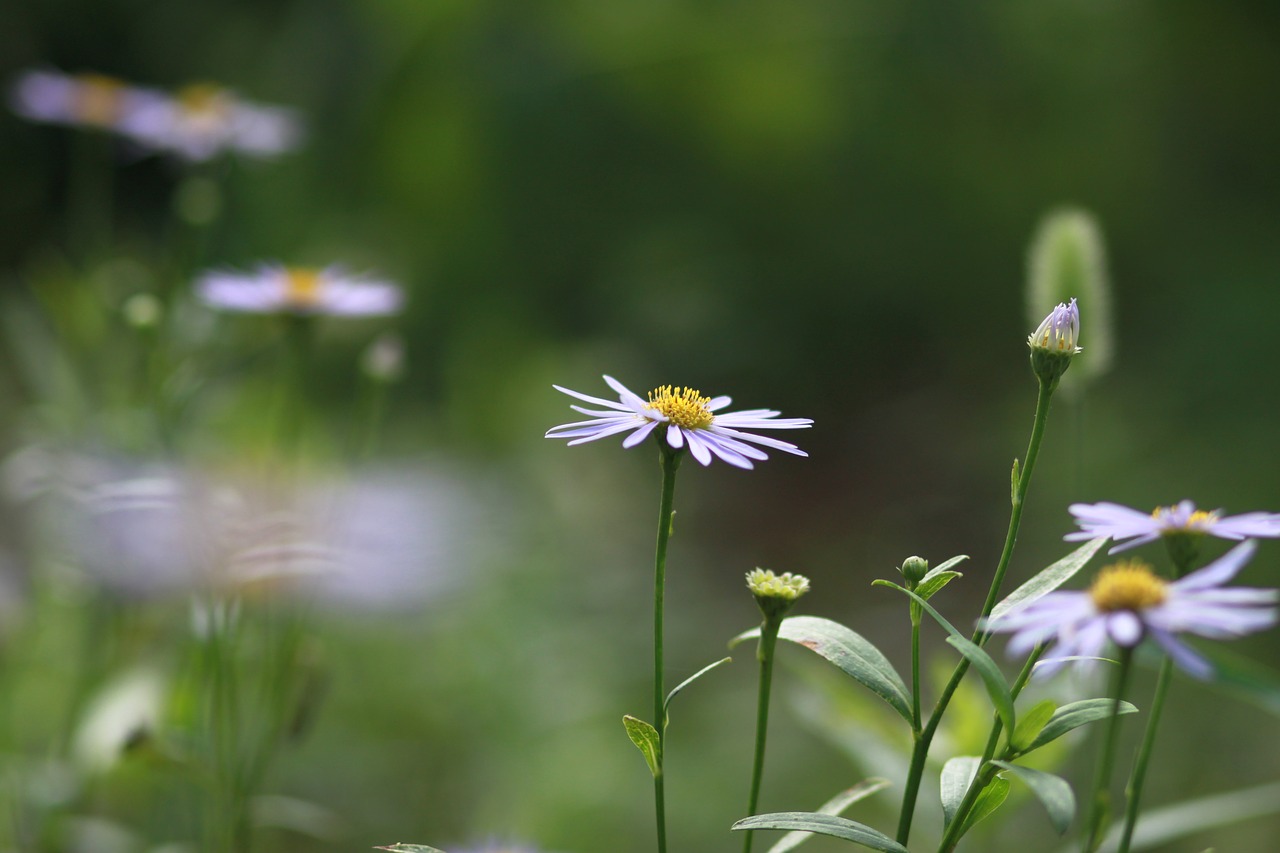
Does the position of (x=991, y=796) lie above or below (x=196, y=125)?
below

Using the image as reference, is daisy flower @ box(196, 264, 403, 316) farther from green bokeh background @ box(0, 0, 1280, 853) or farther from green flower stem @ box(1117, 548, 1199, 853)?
green bokeh background @ box(0, 0, 1280, 853)

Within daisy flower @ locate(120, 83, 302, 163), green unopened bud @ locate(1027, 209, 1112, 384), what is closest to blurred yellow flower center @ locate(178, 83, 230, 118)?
daisy flower @ locate(120, 83, 302, 163)

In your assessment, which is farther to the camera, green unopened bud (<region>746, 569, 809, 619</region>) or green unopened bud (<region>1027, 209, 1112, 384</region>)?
green unopened bud (<region>1027, 209, 1112, 384</region>)

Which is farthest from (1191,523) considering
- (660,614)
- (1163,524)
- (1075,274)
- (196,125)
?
(196,125)

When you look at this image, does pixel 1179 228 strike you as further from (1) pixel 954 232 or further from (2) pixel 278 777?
(2) pixel 278 777

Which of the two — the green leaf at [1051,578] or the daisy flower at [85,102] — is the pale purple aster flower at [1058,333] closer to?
the green leaf at [1051,578]

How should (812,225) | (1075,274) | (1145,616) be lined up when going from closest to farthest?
(1145,616) < (1075,274) < (812,225)

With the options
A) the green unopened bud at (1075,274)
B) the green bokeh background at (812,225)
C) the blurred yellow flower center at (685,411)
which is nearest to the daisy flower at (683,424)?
the blurred yellow flower center at (685,411)

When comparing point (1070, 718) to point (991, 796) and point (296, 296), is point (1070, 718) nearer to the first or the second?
point (991, 796)
